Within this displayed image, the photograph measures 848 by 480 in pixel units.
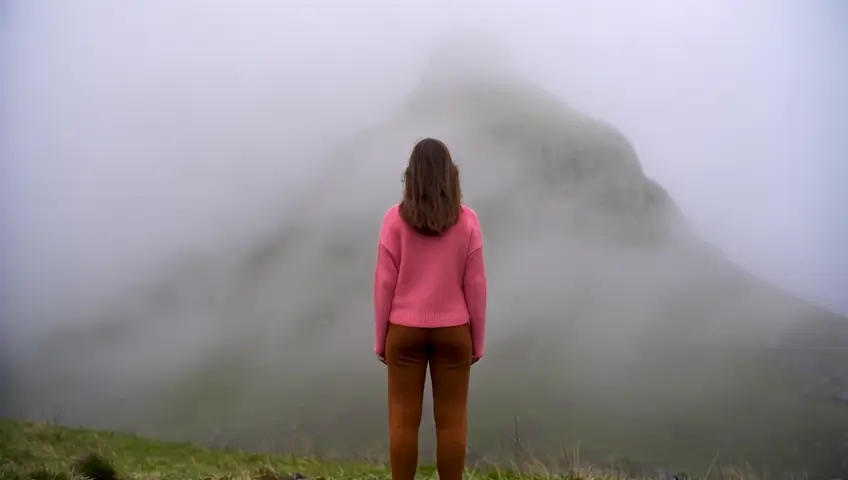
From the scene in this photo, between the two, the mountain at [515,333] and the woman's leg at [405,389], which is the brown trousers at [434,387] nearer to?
the woman's leg at [405,389]

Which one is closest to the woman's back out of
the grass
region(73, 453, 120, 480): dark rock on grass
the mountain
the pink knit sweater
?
the pink knit sweater

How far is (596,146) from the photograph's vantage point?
140 inches

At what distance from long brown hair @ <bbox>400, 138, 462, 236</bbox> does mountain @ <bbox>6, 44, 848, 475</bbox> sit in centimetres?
151

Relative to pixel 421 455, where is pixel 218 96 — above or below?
above

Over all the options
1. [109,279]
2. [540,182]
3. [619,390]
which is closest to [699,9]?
[540,182]

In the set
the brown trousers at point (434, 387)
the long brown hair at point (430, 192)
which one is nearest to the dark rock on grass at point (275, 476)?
the brown trousers at point (434, 387)

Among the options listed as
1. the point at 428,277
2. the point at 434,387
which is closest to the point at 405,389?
the point at 434,387

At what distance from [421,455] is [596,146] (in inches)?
71.4

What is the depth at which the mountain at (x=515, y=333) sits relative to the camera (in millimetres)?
3469

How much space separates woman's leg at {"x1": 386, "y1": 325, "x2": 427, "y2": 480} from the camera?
6.68ft

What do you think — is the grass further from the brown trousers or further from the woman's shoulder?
the woman's shoulder

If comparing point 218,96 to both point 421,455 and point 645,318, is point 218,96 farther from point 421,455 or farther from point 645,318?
point 645,318

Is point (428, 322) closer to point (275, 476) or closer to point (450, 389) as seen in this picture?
point (450, 389)

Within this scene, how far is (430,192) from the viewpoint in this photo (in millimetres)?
2006
